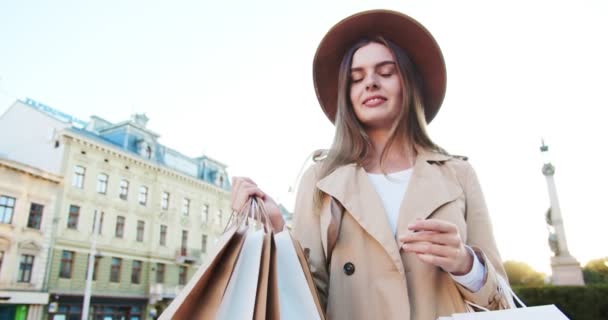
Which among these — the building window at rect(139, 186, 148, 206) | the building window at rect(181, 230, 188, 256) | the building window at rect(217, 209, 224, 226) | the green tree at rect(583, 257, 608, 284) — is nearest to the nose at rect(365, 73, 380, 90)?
the green tree at rect(583, 257, 608, 284)

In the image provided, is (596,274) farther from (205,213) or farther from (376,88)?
(376,88)

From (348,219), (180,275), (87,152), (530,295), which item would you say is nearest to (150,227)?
(180,275)

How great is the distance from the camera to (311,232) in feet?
4.79

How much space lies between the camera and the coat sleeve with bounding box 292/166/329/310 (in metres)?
1.40

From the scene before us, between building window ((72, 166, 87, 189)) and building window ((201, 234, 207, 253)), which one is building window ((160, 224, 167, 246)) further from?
building window ((72, 166, 87, 189))

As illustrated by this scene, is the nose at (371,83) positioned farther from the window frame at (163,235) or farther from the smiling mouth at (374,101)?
the window frame at (163,235)

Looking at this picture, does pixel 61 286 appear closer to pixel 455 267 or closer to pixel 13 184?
pixel 13 184

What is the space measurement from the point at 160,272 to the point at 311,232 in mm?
26332

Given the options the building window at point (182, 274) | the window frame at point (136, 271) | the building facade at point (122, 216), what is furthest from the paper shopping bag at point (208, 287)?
the building window at point (182, 274)

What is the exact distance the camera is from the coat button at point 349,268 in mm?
1335

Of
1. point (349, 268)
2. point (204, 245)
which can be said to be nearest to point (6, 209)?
point (204, 245)

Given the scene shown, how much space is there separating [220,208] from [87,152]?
10.7m

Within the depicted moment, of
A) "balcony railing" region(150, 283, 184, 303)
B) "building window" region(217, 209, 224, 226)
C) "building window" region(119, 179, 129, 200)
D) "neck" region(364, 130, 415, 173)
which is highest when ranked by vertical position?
"building window" region(119, 179, 129, 200)

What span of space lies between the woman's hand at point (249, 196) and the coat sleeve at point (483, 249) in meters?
0.60
